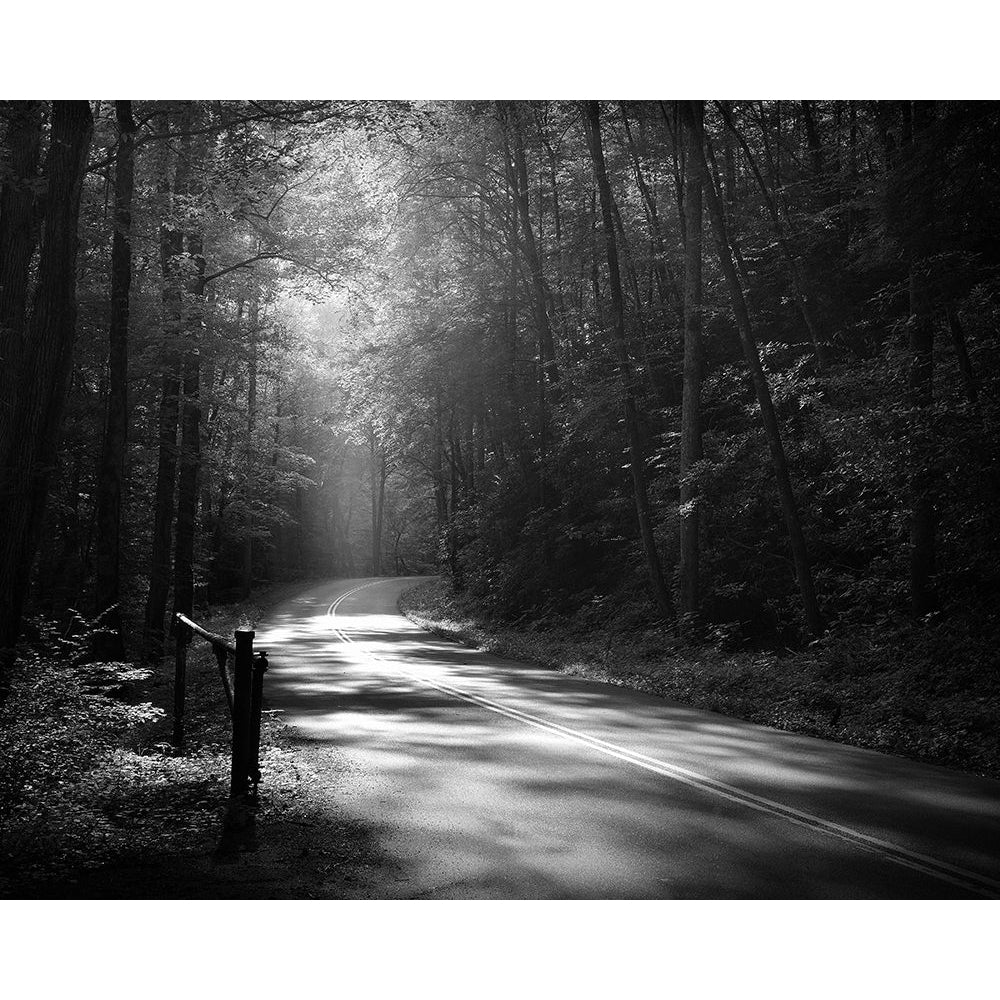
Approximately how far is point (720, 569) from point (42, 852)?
48.9 feet

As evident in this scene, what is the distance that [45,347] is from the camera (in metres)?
9.99

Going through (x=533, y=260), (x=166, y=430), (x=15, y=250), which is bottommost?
(x=166, y=430)

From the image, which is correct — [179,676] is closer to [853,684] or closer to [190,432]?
[853,684]

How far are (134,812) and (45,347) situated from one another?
233 inches

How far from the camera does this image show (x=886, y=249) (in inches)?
465

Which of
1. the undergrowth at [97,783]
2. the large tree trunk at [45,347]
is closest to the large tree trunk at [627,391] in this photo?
the undergrowth at [97,783]

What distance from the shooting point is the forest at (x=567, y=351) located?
10758 mm

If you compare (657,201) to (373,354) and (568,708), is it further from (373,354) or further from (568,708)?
(568,708)

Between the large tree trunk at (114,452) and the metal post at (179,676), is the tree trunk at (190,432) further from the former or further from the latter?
the metal post at (179,676)

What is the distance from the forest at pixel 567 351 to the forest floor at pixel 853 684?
11 centimetres

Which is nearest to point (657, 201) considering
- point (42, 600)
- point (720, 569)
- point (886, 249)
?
point (720, 569)

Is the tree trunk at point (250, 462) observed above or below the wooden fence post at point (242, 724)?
above

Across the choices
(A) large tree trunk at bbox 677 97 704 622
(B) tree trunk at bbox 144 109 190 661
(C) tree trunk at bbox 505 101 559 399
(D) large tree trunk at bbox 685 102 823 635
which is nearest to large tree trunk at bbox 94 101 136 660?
(B) tree trunk at bbox 144 109 190 661

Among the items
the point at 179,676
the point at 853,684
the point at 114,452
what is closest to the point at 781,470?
the point at 853,684
